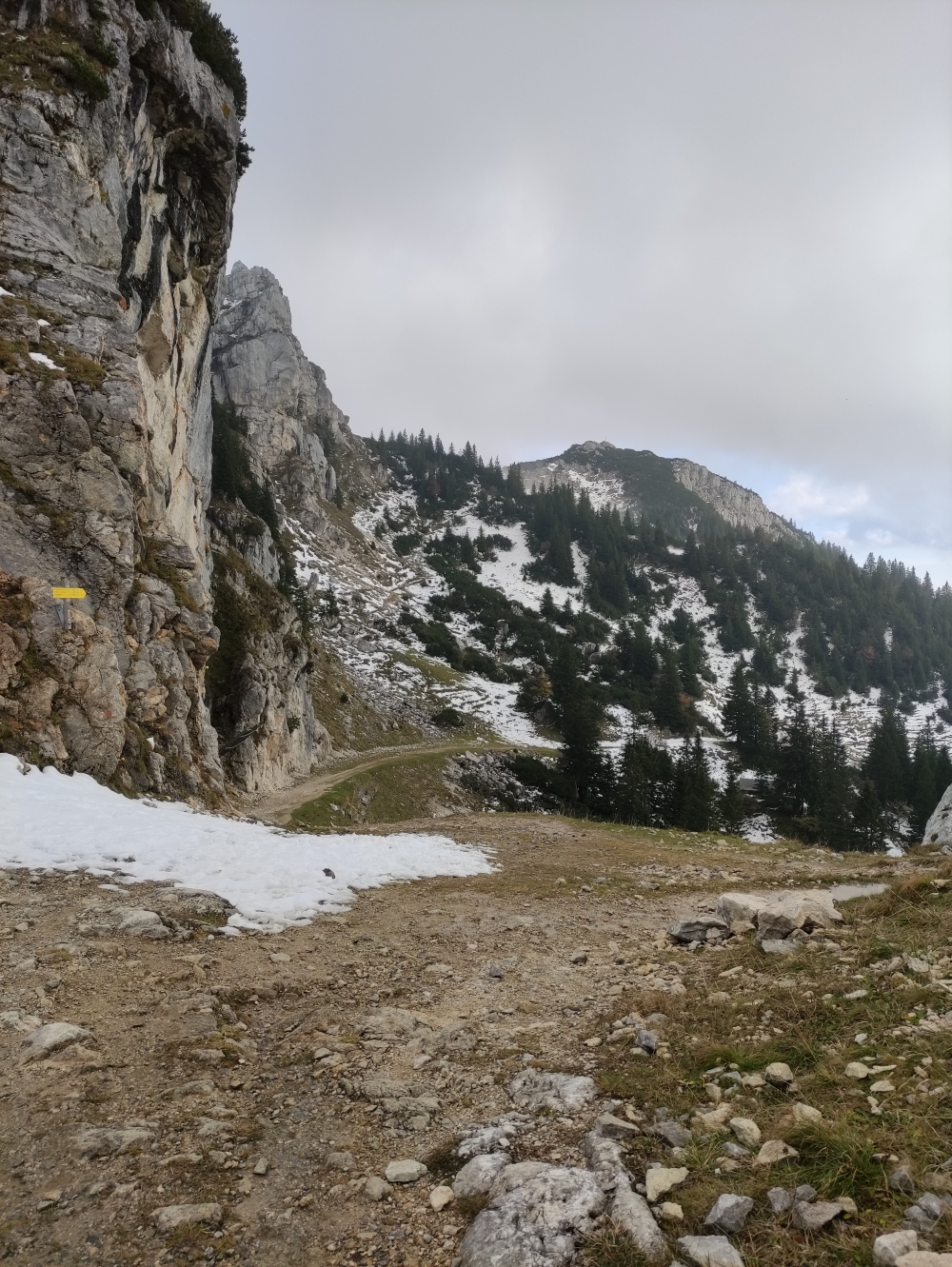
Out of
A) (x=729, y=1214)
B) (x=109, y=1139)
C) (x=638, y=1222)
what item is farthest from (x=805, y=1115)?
(x=109, y=1139)

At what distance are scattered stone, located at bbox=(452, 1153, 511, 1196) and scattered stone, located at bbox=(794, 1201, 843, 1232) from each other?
172 centimetres

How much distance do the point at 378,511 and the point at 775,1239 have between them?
148 m

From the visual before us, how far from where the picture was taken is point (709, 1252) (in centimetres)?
287

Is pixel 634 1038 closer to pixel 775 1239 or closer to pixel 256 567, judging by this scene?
pixel 775 1239

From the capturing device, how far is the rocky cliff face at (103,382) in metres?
14.4

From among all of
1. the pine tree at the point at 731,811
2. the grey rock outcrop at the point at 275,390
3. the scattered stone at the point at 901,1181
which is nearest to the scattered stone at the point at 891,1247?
the scattered stone at the point at 901,1181

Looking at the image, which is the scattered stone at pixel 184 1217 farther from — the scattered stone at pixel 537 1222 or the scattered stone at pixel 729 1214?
the scattered stone at pixel 729 1214

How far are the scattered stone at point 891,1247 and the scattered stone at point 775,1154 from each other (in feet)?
2.70

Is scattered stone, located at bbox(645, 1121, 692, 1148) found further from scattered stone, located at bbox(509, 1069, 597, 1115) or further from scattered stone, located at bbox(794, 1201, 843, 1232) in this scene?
scattered stone, located at bbox(794, 1201, 843, 1232)

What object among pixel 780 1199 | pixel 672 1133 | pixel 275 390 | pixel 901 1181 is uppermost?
pixel 275 390

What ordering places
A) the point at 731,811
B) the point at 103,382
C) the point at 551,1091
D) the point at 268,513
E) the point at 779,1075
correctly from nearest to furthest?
the point at 779,1075 → the point at 551,1091 → the point at 103,382 → the point at 731,811 → the point at 268,513

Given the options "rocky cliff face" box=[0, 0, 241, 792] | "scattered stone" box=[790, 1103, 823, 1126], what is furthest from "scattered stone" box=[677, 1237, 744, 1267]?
"rocky cliff face" box=[0, 0, 241, 792]

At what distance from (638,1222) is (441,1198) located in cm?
121

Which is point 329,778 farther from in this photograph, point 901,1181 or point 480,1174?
point 901,1181
